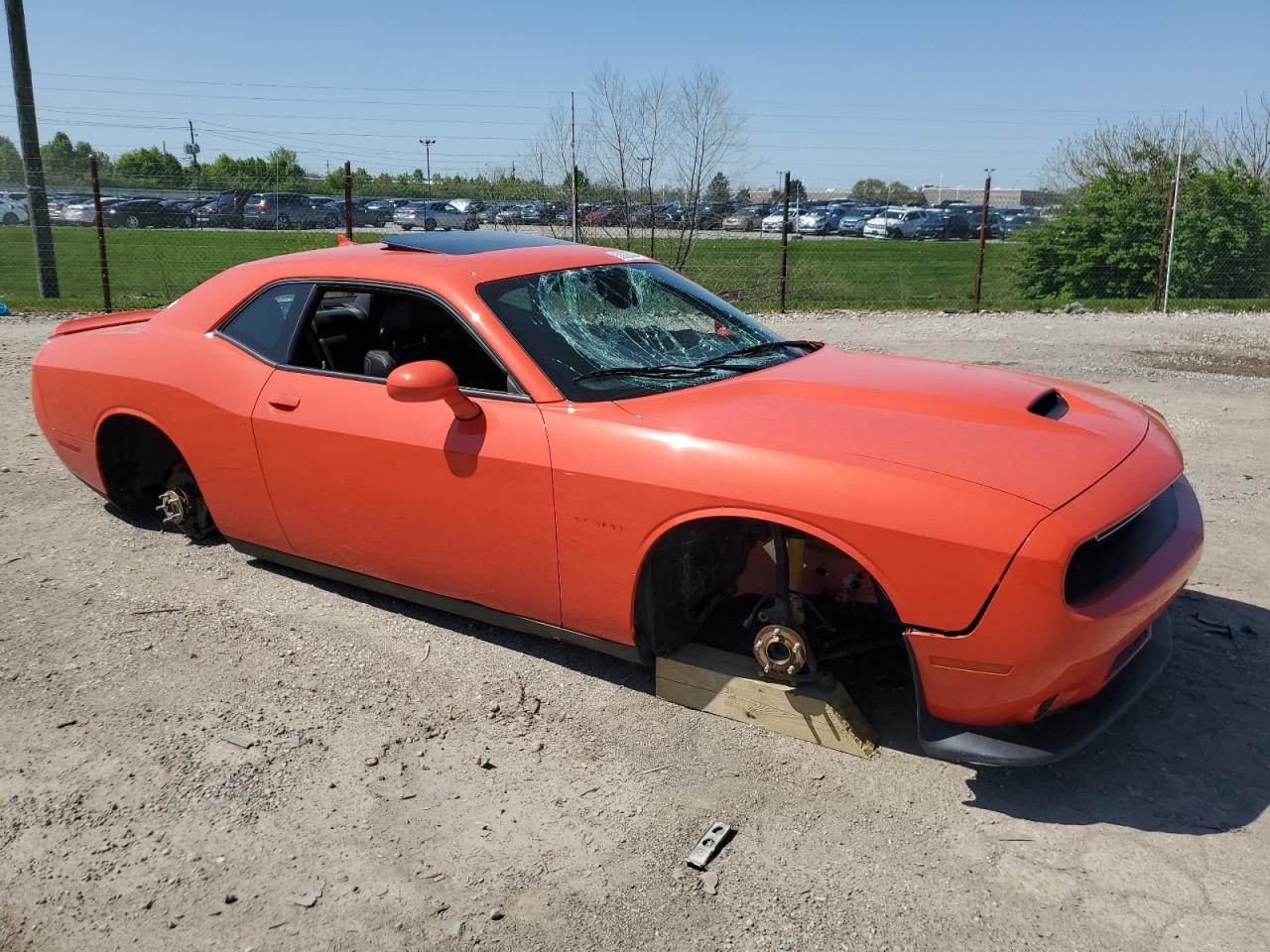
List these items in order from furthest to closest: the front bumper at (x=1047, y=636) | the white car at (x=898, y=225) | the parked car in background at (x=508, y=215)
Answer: the white car at (x=898, y=225) → the parked car in background at (x=508, y=215) → the front bumper at (x=1047, y=636)

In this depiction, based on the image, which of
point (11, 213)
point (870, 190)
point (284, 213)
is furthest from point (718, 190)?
point (870, 190)

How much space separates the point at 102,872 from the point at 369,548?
1.54m

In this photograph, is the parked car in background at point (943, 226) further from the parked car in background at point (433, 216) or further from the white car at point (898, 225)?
the parked car in background at point (433, 216)

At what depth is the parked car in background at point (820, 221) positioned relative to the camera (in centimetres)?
3822

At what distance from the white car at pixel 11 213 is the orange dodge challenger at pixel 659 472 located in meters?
29.7

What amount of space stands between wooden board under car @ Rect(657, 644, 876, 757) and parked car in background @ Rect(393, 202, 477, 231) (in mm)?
16888

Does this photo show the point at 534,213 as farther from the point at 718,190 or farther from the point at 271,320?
the point at 271,320

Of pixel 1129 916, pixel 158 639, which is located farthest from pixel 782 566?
pixel 158 639

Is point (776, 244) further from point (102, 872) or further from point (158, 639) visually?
point (102, 872)

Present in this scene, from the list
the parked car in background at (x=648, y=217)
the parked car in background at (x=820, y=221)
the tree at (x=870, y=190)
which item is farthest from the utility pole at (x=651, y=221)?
the tree at (x=870, y=190)

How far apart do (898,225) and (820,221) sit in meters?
2.99

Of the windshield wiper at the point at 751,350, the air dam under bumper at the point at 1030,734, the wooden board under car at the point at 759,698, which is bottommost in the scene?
the wooden board under car at the point at 759,698

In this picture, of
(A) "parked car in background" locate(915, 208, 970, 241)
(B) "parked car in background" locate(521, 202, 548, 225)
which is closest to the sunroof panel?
(B) "parked car in background" locate(521, 202, 548, 225)

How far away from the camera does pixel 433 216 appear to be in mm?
21016
